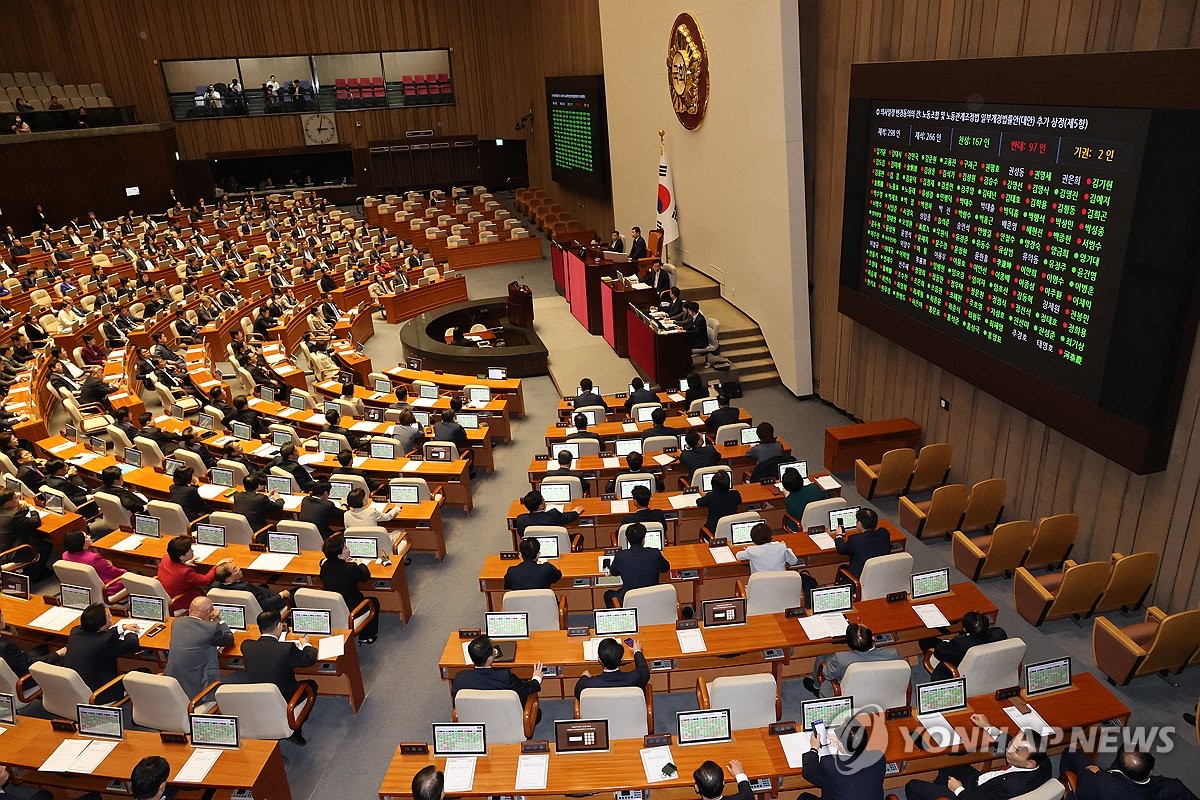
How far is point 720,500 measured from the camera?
908cm

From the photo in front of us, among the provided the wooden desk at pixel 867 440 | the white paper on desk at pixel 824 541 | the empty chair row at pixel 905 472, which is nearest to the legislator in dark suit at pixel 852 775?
the white paper on desk at pixel 824 541

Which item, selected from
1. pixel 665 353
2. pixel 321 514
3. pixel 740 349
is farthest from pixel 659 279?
pixel 321 514

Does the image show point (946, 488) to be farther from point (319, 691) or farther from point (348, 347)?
point (348, 347)

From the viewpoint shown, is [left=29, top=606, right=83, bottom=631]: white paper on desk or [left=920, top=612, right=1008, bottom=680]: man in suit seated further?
[left=29, top=606, right=83, bottom=631]: white paper on desk

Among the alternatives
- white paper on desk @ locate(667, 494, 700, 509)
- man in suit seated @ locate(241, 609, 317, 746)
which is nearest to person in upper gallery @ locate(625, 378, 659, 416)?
white paper on desk @ locate(667, 494, 700, 509)

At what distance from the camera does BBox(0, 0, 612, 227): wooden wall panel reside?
29516 millimetres

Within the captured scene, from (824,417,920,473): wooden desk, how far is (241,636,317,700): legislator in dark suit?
24.2ft

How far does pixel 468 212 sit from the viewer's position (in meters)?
29.4

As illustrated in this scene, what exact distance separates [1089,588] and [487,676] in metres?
5.71

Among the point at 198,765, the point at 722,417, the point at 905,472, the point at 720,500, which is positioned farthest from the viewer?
the point at 722,417

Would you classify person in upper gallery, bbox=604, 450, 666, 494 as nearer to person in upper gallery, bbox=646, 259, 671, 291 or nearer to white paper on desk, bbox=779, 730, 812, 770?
white paper on desk, bbox=779, 730, 812, 770

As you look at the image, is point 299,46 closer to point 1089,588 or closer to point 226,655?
point 226,655

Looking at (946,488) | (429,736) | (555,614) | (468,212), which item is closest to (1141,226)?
(946,488)

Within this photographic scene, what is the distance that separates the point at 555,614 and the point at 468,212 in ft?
→ 79.1
